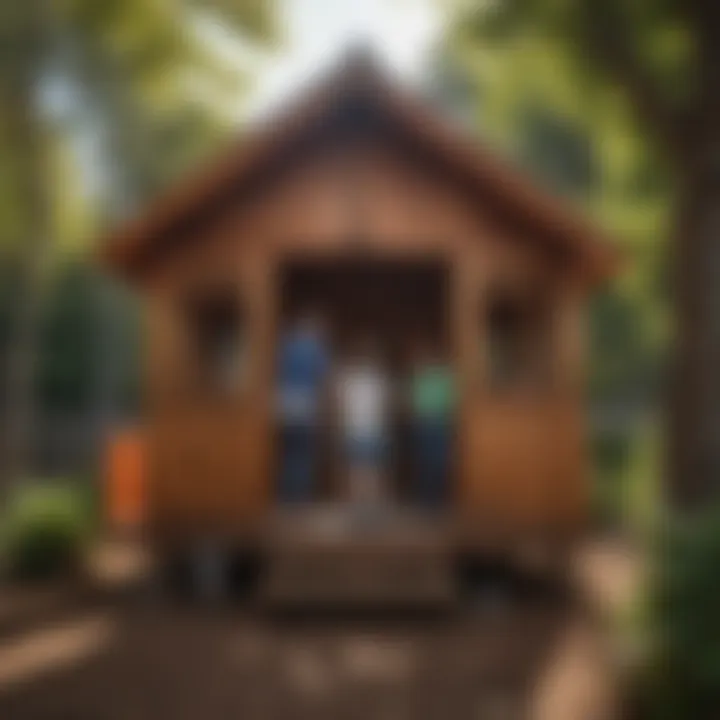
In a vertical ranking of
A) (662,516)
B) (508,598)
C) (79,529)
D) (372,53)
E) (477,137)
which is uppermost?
(372,53)

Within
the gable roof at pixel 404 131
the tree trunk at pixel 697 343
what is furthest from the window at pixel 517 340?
the tree trunk at pixel 697 343

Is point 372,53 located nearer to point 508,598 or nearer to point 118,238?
point 118,238

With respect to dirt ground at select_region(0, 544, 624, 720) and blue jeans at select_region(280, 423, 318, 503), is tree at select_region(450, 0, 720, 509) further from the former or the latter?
blue jeans at select_region(280, 423, 318, 503)

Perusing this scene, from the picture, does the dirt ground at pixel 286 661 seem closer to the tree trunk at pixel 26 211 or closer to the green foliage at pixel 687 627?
the green foliage at pixel 687 627

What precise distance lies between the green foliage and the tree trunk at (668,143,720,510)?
3.29 feet

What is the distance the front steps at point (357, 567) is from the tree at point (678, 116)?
282cm

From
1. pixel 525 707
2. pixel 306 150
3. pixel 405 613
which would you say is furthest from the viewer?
pixel 306 150

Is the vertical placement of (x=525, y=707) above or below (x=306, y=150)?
below

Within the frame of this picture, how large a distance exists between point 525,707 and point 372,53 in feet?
17.1

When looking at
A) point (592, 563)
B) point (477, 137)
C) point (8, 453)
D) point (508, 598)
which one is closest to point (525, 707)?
point (508, 598)

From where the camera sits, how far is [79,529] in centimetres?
828

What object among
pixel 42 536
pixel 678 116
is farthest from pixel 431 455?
pixel 678 116

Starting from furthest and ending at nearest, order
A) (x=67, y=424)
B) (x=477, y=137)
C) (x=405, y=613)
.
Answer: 1. (x=67, y=424)
2. (x=477, y=137)
3. (x=405, y=613)

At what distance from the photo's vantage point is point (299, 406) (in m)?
11.8
